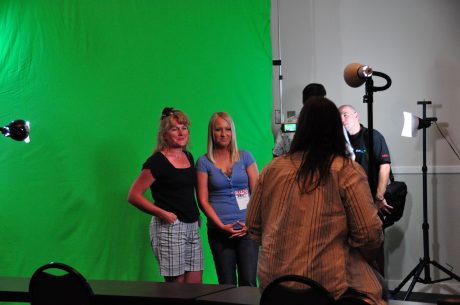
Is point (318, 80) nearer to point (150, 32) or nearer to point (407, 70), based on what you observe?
point (407, 70)

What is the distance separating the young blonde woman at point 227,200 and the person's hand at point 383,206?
112cm

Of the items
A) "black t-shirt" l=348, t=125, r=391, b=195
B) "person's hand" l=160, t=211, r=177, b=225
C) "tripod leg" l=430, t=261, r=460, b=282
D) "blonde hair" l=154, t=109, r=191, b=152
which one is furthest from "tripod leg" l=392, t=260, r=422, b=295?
"blonde hair" l=154, t=109, r=191, b=152

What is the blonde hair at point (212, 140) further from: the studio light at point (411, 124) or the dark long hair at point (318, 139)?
the studio light at point (411, 124)

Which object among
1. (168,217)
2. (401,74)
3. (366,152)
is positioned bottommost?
(168,217)

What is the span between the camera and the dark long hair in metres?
1.90

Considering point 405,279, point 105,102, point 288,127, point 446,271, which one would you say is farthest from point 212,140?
point 446,271

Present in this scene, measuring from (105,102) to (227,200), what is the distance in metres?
1.47

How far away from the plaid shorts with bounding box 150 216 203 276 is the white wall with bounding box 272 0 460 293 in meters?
1.94

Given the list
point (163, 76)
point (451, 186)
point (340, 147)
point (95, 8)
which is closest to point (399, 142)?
point (451, 186)

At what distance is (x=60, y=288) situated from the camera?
224 cm

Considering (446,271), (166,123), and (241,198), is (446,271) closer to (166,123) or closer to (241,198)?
(241,198)

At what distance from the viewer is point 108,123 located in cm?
418

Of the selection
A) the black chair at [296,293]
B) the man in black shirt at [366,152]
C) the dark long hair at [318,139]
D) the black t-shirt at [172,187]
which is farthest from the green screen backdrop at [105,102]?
the black chair at [296,293]

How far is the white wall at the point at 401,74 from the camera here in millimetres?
4680
